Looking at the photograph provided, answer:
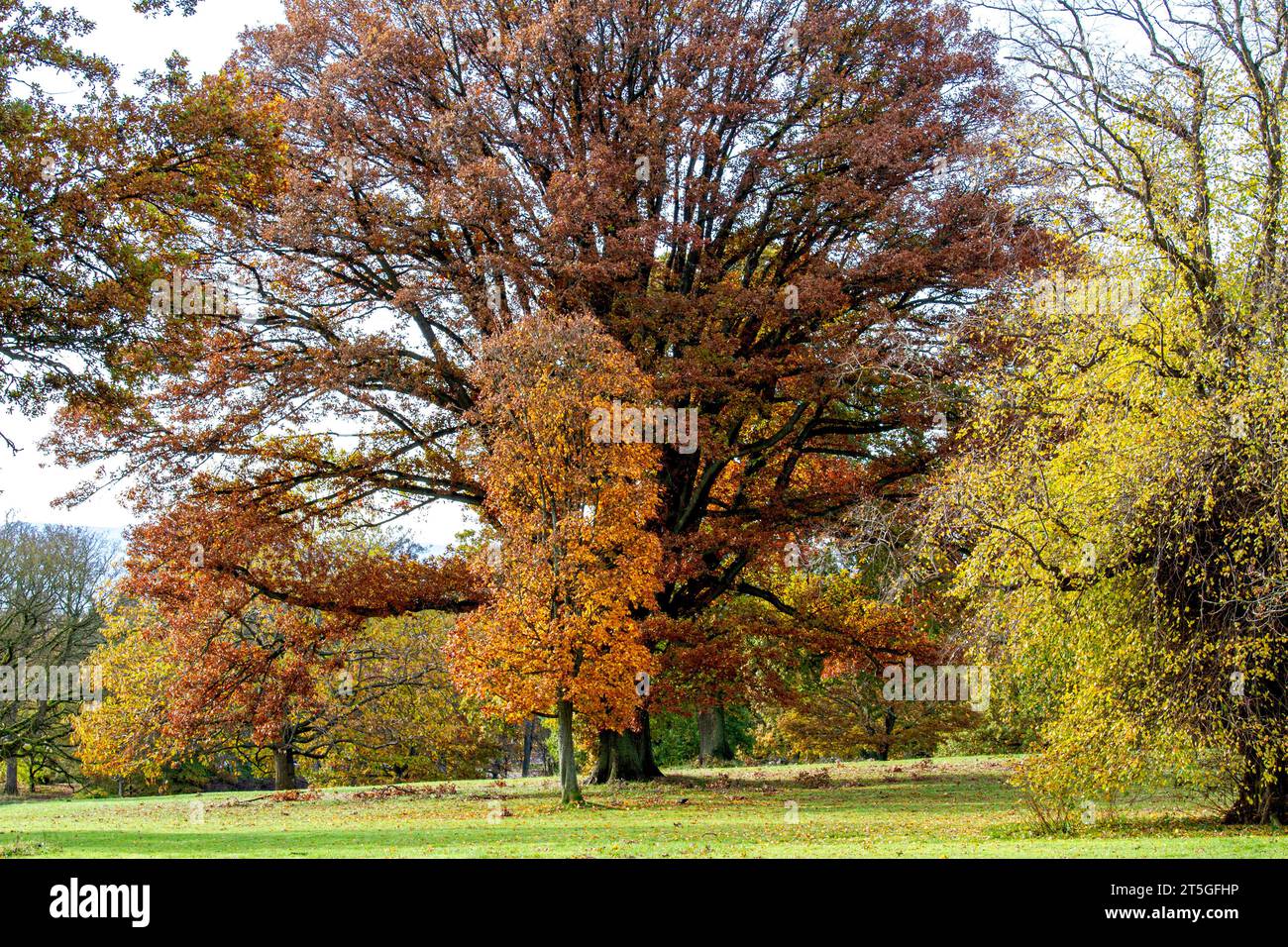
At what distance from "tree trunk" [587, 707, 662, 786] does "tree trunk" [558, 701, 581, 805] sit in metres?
3.06

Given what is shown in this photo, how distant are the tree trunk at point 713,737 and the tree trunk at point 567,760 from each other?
20.9 meters

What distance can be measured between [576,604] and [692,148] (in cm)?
846

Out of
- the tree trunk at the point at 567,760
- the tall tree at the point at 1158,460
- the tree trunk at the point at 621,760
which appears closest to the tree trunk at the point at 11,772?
the tree trunk at the point at 621,760

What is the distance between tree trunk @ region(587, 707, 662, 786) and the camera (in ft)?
70.8

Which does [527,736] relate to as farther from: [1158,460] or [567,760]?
[1158,460]

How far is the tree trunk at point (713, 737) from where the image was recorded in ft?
128

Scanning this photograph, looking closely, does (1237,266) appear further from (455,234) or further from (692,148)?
(455,234)

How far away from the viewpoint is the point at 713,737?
39.9 m

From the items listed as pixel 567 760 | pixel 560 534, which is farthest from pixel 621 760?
pixel 560 534

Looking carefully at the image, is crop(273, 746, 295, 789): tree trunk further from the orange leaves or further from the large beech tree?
the orange leaves

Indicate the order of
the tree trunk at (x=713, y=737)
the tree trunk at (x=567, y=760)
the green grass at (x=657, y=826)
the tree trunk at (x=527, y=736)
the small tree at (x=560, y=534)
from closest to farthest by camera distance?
the green grass at (x=657, y=826), the small tree at (x=560, y=534), the tree trunk at (x=567, y=760), the tree trunk at (x=713, y=737), the tree trunk at (x=527, y=736)

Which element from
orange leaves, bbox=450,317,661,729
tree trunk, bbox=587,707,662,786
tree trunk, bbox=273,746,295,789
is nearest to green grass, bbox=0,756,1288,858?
tree trunk, bbox=587,707,662,786

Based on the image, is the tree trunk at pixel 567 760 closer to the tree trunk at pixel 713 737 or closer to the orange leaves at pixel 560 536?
the orange leaves at pixel 560 536
